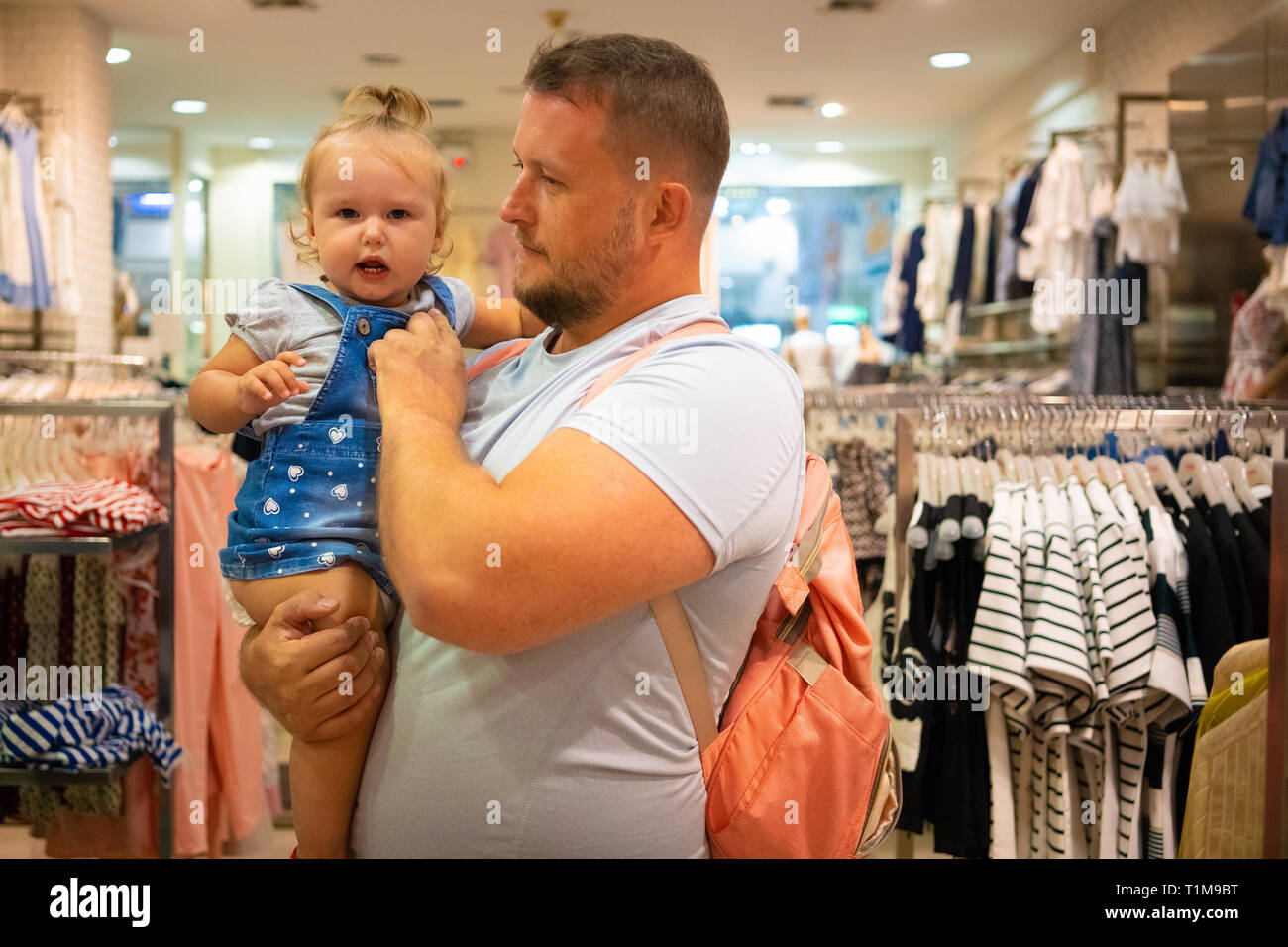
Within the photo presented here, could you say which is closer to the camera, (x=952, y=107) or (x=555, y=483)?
(x=555, y=483)

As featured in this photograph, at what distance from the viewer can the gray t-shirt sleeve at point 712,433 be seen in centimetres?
97


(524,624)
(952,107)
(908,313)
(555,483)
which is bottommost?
(524,624)

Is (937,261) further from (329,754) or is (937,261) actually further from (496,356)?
(329,754)

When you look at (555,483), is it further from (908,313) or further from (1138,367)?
(908,313)

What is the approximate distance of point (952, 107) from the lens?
30.4 feet

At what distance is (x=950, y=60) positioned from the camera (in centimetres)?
775

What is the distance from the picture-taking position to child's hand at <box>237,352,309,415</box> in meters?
1.20

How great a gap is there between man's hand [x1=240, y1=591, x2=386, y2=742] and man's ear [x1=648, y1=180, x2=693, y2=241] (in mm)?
537

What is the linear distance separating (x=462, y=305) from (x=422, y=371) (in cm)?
31

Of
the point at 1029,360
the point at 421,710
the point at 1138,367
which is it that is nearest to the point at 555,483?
the point at 421,710

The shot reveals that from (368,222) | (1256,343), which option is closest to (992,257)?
(1256,343)

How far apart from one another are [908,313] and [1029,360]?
115 cm

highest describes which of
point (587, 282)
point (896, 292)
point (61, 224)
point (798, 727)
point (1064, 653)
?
point (61, 224)
